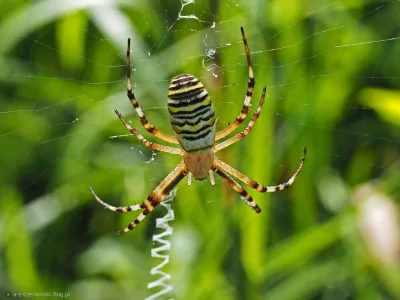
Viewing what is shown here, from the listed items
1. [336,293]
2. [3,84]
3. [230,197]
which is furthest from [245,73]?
[3,84]

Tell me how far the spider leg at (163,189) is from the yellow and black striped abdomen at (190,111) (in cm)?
69

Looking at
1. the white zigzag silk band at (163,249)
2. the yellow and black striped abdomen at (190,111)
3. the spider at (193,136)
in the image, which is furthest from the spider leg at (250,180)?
the yellow and black striped abdomen at (190,111)

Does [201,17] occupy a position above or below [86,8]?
below

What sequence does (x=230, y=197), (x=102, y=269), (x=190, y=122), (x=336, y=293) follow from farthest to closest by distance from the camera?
(x=102, y=269) < (x=336, y=293) < (x=230, y=197) < (x=190, y=122)

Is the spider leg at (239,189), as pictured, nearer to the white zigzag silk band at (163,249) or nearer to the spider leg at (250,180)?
the spider leg at (250,180)

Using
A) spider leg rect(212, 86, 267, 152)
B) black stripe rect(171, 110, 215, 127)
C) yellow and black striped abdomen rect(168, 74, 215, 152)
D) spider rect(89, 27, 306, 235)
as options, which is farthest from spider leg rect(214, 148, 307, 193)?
black stripe rect(171, 110, 215, 127)

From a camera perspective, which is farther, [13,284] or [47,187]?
[47,187]

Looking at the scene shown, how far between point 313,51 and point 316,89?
215mm

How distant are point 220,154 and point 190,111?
97cm

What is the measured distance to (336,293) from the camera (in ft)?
11.1

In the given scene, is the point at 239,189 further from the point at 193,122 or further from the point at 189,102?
the point at 189,102

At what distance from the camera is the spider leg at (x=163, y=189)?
338cm

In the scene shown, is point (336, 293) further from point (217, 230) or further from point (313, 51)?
point (313, 51)

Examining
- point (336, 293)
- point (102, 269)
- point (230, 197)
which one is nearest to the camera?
point (230, 197)
